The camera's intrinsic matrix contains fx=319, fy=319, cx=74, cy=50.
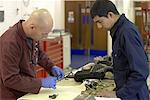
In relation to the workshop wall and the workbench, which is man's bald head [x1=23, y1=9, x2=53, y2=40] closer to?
the workbench

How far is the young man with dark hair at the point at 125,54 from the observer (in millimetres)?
1987

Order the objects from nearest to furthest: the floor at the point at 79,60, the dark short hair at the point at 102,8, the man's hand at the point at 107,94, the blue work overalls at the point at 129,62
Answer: the blue work overalls at the point at 129,62, the dark short hair at the point at 102,8, the man's hand at the point at 107,94, the floor at the point at 79,60

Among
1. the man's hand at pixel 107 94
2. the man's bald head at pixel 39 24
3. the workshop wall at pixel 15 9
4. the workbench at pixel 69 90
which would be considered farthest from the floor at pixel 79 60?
the man's bald head at pixel 39 24

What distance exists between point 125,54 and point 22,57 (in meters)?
0.73

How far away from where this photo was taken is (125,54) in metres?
2.04

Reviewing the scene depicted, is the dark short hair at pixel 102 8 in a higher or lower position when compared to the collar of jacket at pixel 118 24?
higher

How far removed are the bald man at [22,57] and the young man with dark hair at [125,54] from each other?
38 cm

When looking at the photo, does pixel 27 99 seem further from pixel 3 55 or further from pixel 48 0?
pixel 48 0

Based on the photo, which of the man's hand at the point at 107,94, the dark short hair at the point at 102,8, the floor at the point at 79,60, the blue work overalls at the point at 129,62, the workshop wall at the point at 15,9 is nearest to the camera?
the blue work overalls at the point at 129,62

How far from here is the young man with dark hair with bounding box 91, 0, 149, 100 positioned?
199 cm

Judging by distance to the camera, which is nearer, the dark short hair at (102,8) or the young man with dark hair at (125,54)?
the young man with dark hair at (125,54)

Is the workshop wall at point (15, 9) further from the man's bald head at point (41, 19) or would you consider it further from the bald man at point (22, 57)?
the man's bald head at point (41, 19)

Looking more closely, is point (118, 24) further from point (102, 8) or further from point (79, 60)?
point (79, 60)

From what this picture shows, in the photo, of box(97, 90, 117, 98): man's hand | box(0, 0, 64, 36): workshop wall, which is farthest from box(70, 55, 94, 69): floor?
box(97, 90, 117, 98): man's hand
